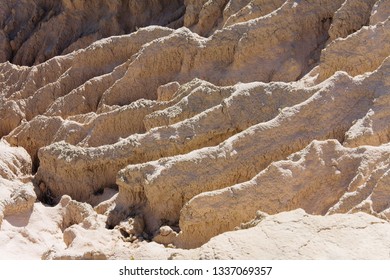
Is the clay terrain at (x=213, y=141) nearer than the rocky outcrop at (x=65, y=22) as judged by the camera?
Yes

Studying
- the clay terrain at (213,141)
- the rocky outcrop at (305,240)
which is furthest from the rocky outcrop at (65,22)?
the rocky outcrop at (305,240)

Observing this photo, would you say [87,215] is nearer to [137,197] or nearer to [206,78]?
[137,197]

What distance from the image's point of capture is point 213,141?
22.8 ft

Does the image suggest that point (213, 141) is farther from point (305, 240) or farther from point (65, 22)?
point (65, 22)

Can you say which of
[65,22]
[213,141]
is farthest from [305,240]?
[65,22]

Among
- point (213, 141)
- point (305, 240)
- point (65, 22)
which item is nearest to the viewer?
point (305, 240)

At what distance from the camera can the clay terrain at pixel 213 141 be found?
5.12m

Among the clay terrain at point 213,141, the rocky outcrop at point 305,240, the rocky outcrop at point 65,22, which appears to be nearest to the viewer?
the rocky outcrop at point 305,240

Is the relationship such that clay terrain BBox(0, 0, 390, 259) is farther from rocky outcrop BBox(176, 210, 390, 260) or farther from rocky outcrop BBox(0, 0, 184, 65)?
rocky outcrop BBox(0, 0, 184, 65)

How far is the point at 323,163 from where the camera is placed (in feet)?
18.6

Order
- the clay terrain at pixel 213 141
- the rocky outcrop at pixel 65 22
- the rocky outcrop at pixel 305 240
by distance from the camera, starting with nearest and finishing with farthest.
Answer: the rocky outcrop at pixel 305 240, the clay terrain at pixel 213 141, the rocky outcrop at pixel 65 22

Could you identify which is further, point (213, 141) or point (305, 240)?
point (213, 141)

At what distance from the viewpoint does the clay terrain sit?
5.12 meters

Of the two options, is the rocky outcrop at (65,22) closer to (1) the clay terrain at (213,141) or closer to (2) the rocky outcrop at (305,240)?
(1) the clay terrain at (213,141)
